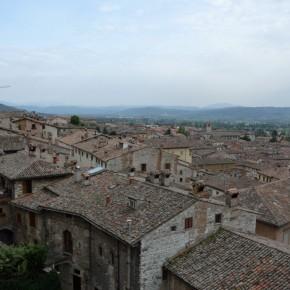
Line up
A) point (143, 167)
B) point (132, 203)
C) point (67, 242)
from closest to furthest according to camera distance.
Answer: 1. point (132, 203)
2. point (67, 242)
3. point (143, 167)

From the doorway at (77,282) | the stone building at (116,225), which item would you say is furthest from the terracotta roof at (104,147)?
the doorway at (77,282)

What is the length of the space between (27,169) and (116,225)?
538 inches

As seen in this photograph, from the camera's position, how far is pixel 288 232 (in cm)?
3244

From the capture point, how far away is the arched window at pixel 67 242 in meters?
27.3

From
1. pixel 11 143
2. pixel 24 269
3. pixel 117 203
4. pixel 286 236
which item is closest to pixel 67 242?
pixel 24 269

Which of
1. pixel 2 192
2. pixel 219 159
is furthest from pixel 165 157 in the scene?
pixel 219 159

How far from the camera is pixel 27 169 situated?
3438 cm

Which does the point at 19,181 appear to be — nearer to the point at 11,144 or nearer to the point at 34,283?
the point at 34,283

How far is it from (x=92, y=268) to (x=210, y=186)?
37.9 meters

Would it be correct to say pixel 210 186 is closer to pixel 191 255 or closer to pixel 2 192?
pixel 2 192

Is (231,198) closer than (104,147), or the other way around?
(231,198)

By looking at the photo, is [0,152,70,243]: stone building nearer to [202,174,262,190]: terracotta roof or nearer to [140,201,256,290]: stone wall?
[140,201,256,290]: stone wall

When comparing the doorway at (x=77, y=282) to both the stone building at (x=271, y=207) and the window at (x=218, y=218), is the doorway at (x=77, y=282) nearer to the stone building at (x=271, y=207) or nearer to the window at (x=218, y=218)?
the window at (x=218, y=218)

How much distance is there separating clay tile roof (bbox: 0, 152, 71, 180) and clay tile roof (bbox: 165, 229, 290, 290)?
15.3 metres
